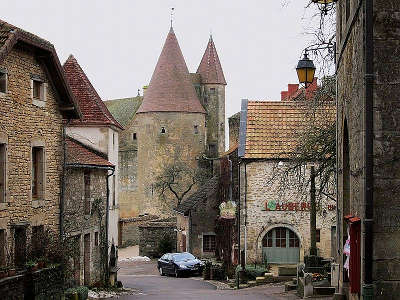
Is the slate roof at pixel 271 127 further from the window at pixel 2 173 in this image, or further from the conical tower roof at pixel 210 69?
the conical tower roof at pixel 210 69

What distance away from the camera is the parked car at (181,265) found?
132 ft

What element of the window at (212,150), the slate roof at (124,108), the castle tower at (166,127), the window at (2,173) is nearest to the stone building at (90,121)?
the window at (2,173)

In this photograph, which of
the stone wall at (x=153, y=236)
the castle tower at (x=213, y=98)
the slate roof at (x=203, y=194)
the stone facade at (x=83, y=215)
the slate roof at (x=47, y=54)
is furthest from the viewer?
the castle tower at (x=213, y=98)

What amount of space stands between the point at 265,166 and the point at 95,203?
9398 millimetres

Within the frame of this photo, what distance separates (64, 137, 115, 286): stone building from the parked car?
32.1ft

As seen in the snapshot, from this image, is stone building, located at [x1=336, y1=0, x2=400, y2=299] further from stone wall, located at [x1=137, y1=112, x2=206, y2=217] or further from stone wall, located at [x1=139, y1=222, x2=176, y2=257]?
stone wall, located at [x1=137, y1=112, x2=206, y2=217]

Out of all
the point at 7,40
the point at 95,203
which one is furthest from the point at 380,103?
the point at 95,203

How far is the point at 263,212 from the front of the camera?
36000 millimetres

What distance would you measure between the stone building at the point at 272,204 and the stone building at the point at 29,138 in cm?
1259

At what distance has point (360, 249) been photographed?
1179 cm

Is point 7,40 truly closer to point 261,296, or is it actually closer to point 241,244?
point 261,296

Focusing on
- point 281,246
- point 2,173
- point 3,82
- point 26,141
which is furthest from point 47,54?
point 281,246

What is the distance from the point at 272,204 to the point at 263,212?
0.53 meters

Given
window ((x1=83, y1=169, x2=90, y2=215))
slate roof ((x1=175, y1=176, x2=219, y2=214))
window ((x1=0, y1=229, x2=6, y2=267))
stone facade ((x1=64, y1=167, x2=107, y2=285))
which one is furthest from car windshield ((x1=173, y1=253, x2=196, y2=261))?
window ((x1=0, y1=229, x2=6, y2=267))
